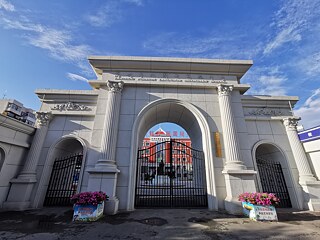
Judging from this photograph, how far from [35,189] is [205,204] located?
27.4 ft

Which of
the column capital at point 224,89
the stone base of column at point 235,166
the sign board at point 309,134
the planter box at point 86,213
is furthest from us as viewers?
the column capital at point 224,89

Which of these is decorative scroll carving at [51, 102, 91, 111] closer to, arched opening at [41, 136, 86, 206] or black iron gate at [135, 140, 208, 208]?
arched opening at [41, 136, 86, 206]

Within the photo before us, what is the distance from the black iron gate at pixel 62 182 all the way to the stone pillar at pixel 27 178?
31.9 inches

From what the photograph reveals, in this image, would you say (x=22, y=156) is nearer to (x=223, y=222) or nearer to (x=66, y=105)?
(x=66, y=105)

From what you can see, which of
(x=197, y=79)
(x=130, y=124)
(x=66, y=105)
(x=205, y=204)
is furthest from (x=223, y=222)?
(x=66, y=105)

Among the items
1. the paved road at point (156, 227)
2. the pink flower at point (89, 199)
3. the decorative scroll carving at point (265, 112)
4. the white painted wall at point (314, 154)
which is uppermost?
the decorative scroll carving at point (265, 112)

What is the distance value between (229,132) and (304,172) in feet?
13.5

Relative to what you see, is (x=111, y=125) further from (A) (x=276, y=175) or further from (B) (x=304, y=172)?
(B) (x=304, y=172)

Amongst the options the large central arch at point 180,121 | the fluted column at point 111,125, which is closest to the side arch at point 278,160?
the large central arch at point 180,121

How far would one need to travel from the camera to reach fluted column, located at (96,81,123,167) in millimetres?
6697

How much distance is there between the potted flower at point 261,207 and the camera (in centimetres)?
511

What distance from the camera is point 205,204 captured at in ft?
24.0

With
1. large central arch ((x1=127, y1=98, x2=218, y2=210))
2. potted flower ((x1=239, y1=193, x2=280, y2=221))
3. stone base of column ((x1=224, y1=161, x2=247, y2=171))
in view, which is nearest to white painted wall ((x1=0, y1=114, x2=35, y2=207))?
large central arch ((x1=127, y1=98, x2=218, y2=210))

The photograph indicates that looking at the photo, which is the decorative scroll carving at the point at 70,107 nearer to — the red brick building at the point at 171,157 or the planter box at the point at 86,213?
the red brick building at the point at 171,157
